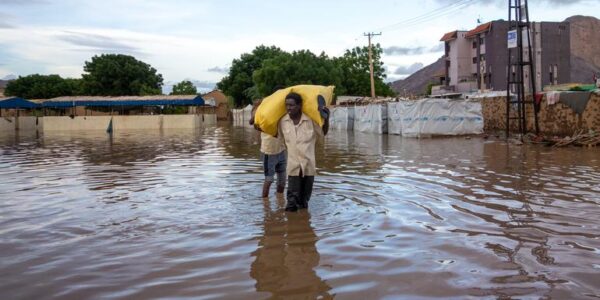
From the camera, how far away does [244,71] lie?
6675 centimetres

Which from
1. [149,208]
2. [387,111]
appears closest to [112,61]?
[387,111]

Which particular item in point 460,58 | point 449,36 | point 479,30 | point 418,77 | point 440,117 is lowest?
point 440,117

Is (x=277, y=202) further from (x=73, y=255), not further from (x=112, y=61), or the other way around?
(x=112, y=61)

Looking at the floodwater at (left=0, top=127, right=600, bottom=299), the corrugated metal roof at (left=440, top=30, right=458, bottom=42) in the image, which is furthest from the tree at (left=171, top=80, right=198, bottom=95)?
the floodwater at (left=0, top=127, right=600, bottom=299)

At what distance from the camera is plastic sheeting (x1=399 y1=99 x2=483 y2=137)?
64.0 feet

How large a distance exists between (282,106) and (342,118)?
23.8 metres

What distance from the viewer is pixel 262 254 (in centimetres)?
423

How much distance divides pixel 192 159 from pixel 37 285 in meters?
9.49

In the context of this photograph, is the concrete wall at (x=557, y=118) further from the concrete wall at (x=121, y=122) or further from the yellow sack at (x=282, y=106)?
the concrete wall at (x=121, y=122)

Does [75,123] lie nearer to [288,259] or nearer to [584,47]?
[288,259]

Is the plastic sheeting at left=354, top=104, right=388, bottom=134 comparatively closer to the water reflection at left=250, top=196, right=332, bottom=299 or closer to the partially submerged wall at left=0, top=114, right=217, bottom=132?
the water reflection at left=250, top=196, right=332, bottom=299

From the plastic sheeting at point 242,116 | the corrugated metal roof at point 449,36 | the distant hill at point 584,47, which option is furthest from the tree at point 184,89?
the distant hill at point 584,47

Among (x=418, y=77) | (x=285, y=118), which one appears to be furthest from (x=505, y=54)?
(x=418, y=77)

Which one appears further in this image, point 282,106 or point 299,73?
point 299,73
